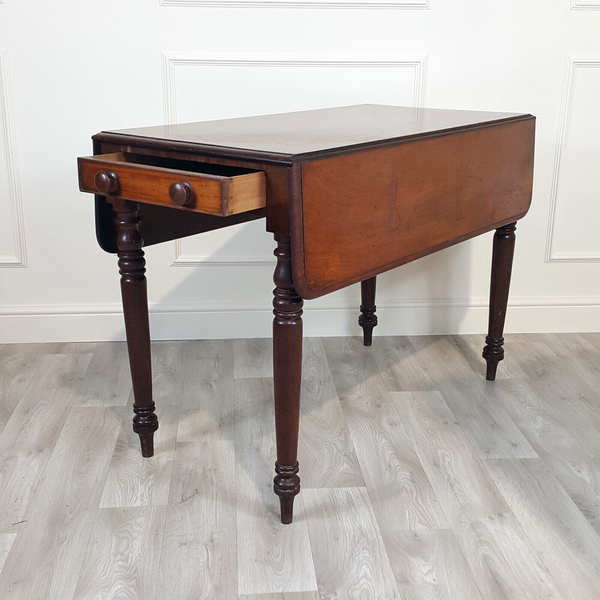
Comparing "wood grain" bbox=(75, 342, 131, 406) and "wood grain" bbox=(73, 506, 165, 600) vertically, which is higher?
"wood grain" bbox=(73, 506, 165, 600)

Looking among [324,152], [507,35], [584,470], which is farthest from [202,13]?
[584,470]

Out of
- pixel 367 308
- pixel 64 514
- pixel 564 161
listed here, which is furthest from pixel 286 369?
pixel 564 161

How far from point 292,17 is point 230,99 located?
1.09 ft

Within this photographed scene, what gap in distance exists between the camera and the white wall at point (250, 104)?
241cm

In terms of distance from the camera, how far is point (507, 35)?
8.18 feet

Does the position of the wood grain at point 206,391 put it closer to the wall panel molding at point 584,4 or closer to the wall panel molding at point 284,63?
the wall panel molding at point 284,63

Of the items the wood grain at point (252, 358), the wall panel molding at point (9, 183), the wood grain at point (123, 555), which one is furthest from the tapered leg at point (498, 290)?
the wall panel molding at point (9, 183)

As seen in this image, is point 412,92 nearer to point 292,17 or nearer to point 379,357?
point 292,17

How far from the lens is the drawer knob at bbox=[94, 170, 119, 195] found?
1.51 metres

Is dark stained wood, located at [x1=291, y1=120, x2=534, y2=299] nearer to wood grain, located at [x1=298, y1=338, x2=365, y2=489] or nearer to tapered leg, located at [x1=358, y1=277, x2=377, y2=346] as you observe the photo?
wood grain, located at [x1=298, y1=338, x2=365, y2=489]

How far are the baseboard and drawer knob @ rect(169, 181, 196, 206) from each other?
4.29ft

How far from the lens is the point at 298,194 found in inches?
Result: 53.4

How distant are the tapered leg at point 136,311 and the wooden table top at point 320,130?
19 centimetres

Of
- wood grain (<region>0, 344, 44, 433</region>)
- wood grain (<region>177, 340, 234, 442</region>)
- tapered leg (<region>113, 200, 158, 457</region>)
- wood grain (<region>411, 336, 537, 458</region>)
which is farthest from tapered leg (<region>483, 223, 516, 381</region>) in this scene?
wood grain (<region>0, 344, 44, 433</region>)
